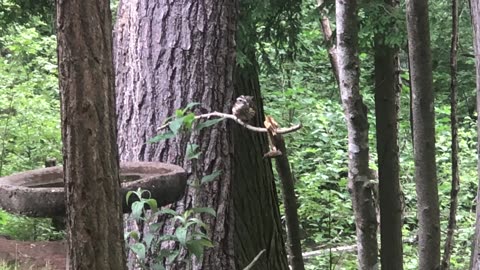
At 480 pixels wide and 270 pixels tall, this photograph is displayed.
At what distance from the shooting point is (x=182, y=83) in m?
3.85

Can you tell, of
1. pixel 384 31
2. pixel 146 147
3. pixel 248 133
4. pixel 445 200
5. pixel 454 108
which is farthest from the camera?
pixel 445 200

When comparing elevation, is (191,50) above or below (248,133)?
above

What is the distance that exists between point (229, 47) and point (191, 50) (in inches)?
9.6

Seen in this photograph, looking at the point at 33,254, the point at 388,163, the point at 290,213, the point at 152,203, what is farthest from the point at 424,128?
the point at 33,254

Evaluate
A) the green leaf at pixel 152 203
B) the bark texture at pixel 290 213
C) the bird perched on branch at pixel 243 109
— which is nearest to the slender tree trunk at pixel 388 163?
the bark texture at pixel 290 213

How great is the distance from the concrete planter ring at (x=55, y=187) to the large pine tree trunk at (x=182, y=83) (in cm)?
78

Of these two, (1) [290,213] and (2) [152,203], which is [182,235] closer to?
(2) [152,203]

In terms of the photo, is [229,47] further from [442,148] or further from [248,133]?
[442,148]

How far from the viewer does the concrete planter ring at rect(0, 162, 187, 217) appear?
84.8 inches

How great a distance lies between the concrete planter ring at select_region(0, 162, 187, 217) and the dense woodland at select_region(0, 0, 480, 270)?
0.12m

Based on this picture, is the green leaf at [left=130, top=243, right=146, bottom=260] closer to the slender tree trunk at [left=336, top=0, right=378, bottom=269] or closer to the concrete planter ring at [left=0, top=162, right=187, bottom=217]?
the concrete planter ring at [left=0, top=162, right=187, bottom=217]

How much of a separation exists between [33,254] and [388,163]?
3.52m

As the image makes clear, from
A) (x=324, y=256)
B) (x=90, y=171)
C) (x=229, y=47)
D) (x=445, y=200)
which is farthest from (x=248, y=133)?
(x=445, y=200)

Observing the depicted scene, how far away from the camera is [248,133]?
18.8ft
